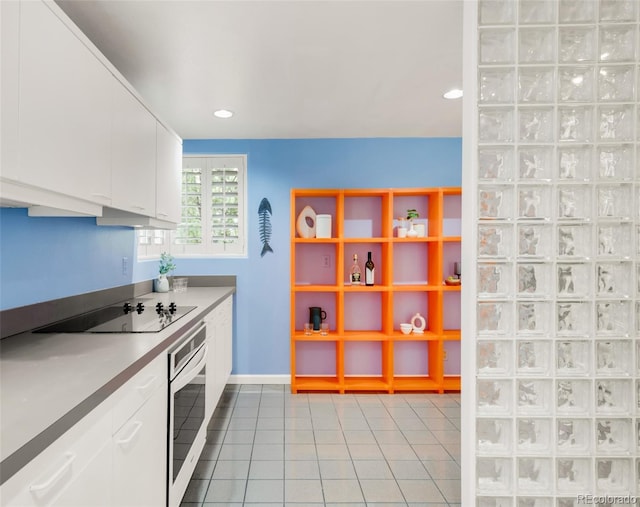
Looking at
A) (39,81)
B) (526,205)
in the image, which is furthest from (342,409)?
(39,81)

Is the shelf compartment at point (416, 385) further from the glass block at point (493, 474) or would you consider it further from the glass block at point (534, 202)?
the glass block at point (534, 202)

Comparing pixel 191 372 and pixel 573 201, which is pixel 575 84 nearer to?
pixel 573 201

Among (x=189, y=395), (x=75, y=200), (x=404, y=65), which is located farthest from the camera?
(x=404, y=65)

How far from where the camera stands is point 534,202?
1739 millimetres

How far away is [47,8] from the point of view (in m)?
1.35

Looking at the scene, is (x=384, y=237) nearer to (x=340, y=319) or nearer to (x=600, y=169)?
(x=340, y=319)

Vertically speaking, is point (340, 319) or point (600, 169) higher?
point (600, 169)

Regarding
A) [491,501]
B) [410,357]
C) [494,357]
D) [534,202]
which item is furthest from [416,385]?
[534,202]

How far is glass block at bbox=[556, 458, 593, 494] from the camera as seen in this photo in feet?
5.58

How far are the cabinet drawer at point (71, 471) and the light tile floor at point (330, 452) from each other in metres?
1.16

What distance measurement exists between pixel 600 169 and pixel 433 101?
158cm

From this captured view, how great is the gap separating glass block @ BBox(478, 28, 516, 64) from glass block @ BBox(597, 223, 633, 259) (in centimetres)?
84

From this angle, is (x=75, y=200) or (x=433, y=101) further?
(x=433, y=101)

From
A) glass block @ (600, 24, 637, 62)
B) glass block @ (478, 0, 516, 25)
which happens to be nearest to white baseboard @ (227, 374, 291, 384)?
glass block @ (478, 0, 516, 25)
